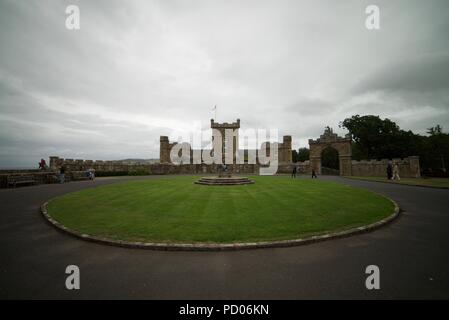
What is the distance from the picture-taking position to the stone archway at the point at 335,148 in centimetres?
3417

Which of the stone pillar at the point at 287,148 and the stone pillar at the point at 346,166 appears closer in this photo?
the stone pillar at the point at 346,166

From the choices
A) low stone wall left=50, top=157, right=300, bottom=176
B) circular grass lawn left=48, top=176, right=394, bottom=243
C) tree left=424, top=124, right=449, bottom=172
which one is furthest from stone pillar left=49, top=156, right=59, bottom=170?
tree left=424, top=124, right=449, bottom=172

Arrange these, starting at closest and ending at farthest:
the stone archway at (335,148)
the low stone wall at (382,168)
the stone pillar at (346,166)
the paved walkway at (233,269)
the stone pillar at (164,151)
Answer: the paved walkway at (233,269) < the low stone wall at (382,168) < the stone pillar at (346,166) < the stone archway at (335,148) < the stone pillar at (164,151)

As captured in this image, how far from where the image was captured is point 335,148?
35.8 m

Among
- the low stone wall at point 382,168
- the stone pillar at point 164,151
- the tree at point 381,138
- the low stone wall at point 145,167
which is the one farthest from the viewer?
the stone pillar at point 164,151

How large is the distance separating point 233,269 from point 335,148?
3713 cm

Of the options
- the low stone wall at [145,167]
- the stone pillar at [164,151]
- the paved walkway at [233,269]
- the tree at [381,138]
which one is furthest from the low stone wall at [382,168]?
the stone pillar at [164,151]

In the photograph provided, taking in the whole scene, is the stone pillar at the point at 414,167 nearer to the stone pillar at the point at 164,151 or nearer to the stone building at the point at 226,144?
the stone building at the point at 226,144

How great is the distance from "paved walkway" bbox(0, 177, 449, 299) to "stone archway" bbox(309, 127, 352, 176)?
3094 cm

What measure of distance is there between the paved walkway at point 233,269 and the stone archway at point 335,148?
30.9 meters

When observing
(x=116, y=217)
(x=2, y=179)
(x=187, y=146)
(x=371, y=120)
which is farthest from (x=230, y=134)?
(x=116, y=217)

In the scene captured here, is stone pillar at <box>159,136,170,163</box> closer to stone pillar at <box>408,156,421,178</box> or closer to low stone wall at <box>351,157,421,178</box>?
low stone wall at <box>351,157,421,178</box>
